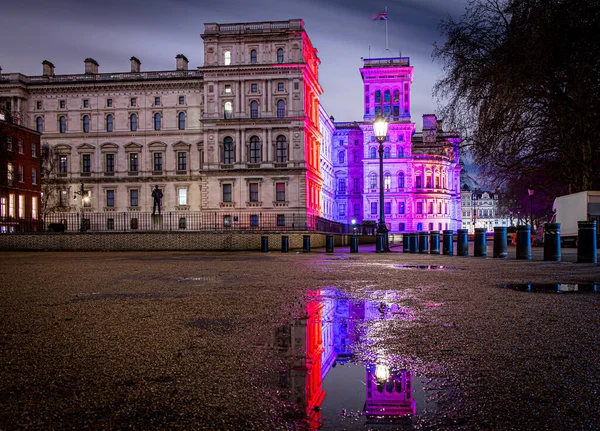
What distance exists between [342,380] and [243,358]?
690 millimetres

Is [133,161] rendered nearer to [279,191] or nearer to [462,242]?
[279,191]

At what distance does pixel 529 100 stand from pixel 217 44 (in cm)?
4229

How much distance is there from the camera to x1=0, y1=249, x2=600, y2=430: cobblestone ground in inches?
78.0

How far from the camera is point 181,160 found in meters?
62.7

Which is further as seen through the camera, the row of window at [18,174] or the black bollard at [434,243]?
the row of window at [18,174]

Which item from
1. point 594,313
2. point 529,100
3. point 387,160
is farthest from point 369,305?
point 387,160

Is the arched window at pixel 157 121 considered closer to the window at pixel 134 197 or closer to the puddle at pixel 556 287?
the window at pixel 134 197

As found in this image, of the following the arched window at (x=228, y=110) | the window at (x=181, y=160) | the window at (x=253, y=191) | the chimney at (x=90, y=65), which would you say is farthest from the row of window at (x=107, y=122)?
the window at (x=253, y=191)

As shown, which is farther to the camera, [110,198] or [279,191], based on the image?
[110,198]

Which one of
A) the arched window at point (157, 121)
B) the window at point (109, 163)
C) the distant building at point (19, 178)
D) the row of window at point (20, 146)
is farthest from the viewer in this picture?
the window at point (109, 163)

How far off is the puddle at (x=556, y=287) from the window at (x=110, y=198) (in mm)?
61567

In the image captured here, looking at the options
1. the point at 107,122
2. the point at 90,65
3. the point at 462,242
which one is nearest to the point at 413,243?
the point at 462,242

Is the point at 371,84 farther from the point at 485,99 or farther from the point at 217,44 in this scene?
the point at 485,99

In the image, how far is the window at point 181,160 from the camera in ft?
205
